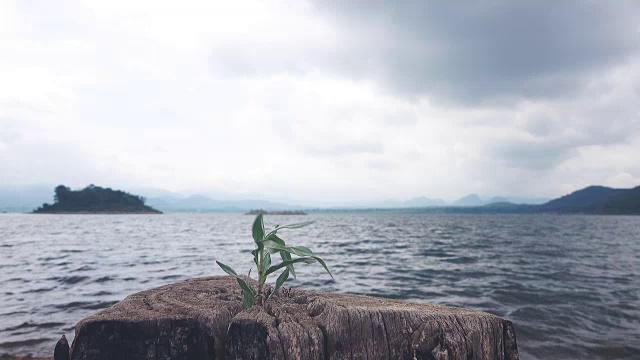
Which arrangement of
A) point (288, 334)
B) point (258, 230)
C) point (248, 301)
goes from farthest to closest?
point (258, 230), point (248, 301), point (288, 334)

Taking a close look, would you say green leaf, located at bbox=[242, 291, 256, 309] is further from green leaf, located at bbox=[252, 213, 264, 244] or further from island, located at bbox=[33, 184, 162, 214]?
island, located at bbox=[33, 184, 162, 214]

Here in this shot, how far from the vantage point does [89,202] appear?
173625 mm

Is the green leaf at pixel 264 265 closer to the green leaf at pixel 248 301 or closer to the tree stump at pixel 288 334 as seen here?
the green leaf at pixel 248 301

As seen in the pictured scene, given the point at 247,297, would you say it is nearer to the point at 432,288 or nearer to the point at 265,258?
the point at 265,258

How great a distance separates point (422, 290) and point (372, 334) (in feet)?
A: 32.7

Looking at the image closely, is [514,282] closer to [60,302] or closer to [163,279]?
[163,279]

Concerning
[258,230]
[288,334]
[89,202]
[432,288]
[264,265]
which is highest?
[89,202]

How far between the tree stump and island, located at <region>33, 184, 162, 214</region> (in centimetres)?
20521

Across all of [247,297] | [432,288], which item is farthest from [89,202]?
[247,297]

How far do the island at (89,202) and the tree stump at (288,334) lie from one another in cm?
20521

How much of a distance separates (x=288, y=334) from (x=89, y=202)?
208 m

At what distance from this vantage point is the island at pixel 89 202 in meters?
173

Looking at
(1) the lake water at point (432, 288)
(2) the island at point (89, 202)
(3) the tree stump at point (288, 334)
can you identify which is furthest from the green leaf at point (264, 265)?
(2) the island at point (89, 202)

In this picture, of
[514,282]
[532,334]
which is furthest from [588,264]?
[532,334]
